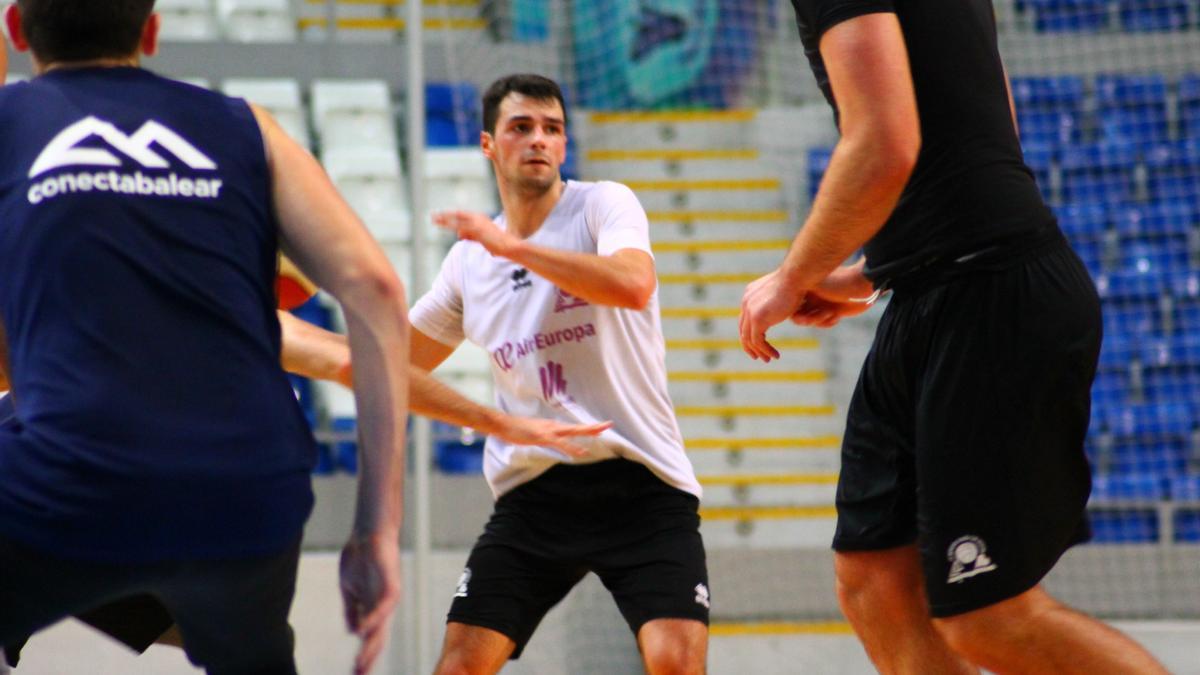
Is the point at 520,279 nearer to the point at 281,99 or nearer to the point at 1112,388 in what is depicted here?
the point at 281,99

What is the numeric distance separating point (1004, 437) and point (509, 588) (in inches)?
57.8

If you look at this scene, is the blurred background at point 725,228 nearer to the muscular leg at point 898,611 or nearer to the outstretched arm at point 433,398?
the outstretched arm at point 433,398

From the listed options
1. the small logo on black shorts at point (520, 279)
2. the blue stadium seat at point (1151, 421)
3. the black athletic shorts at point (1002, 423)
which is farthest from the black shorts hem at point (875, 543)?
the blue stadium seat at point (1151, 421)

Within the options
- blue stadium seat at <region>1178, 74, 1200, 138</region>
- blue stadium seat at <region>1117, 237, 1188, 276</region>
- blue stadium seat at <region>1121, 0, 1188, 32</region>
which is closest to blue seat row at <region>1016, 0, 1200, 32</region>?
blue stadium seat at <region>1121, 0, 1188, 32</region>

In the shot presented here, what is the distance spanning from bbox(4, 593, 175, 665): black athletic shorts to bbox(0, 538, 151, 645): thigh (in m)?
1.07

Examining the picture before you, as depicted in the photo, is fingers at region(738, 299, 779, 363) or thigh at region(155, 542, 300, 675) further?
fingers at region(738, 299, 779, 363)

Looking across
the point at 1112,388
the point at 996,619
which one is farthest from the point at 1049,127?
the point at 996,619

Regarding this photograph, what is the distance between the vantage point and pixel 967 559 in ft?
7.98

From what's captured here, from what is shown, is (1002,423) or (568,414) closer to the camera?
(1002,423)

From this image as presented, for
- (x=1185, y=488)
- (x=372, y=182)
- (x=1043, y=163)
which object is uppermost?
(x=372, y=182)

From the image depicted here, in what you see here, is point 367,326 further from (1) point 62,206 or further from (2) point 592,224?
(2) point 592,224

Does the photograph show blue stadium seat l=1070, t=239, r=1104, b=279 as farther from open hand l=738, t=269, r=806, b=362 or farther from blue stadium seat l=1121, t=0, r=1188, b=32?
open hand l=738, t=269, r=806, b=362

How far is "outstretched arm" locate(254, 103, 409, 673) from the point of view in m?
1.85

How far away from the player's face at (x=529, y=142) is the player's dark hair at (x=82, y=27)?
2.00 m
